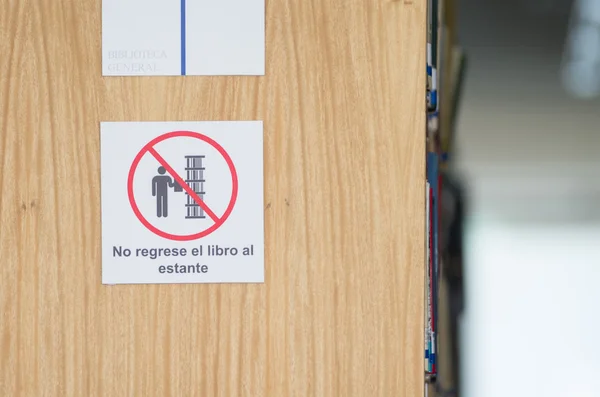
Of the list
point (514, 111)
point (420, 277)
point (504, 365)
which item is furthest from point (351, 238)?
point (514, 111)

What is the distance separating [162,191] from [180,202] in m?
0.03

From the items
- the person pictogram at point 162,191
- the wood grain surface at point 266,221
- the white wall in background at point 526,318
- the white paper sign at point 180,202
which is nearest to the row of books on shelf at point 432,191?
the wood grain surface at point 266,221

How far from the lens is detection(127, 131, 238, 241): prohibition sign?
0.94m

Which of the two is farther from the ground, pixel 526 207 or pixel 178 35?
pixel 178 35

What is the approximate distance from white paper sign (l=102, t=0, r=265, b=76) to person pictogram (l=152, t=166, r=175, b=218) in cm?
12

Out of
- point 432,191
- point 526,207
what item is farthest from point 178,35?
point 526,207

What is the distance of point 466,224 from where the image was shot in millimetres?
3621

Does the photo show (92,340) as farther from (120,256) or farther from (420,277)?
(420,277)

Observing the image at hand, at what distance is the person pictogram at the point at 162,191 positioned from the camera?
0.94 m

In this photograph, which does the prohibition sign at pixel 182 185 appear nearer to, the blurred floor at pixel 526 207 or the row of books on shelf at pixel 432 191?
the row of books on shelf at pixel 432 191

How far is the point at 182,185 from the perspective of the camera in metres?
0.94

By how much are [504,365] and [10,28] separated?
2.96m

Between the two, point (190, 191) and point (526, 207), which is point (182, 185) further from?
point (526, 207)

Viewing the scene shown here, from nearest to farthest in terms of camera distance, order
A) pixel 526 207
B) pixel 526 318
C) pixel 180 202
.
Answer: pixel 180 202 → pixel 526 318 → pixel 526 207
